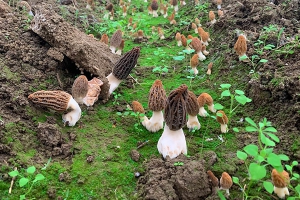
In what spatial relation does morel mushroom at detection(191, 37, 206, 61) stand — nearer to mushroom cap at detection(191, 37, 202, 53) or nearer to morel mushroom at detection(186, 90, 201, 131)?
mushroom cap at detection(191, 37, 202, 53)

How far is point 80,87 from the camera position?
310 cm

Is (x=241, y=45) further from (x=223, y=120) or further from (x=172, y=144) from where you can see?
(x=172, y=144)

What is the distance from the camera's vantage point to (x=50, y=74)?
3416 millimetres

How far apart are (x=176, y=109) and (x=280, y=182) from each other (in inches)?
36.1

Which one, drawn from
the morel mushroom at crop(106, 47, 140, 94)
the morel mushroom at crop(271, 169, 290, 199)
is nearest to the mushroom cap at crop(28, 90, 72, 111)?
the morel mushroom at crop(106, 47, 140, 94)

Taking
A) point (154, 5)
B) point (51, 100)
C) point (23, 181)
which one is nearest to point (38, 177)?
point (23, 181)

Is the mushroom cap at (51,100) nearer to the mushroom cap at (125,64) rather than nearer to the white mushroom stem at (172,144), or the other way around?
the mushroom cap at (125,64)

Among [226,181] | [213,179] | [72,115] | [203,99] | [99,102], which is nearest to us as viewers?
[226,181]

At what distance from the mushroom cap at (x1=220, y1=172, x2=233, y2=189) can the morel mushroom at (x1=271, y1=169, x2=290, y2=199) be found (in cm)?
28

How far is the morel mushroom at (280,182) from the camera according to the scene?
2146 millimetres

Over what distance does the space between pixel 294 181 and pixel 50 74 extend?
8.09ft

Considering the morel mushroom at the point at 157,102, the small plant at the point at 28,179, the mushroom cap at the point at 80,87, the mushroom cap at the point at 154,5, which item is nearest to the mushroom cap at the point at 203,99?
the morel mushroom at the point at 157,102

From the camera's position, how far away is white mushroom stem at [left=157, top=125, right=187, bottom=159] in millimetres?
2645

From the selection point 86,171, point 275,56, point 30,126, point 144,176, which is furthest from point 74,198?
point 275,56
